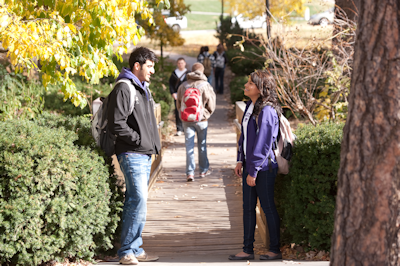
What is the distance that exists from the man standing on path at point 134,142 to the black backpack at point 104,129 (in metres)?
0.03

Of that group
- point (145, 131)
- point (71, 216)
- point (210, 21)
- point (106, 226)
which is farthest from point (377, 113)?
point (210, 21)

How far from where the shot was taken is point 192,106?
274 inches

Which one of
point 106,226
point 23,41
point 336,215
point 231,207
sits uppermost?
point 23,41

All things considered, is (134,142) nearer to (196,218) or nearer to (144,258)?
(144,258)

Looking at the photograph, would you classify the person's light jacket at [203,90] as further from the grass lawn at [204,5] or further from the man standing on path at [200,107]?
the grass lawn at [204,5]

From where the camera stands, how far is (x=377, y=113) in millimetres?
2266

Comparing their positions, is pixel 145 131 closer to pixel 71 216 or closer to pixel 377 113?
pixel 71 216

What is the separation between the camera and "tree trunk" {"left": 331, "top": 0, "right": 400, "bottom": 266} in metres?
2.22

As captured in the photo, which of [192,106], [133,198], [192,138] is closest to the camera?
[133,198]

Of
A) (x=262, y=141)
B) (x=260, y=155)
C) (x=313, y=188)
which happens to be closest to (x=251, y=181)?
(x=260, y=155)

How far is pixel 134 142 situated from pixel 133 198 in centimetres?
56

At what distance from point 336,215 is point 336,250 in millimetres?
202

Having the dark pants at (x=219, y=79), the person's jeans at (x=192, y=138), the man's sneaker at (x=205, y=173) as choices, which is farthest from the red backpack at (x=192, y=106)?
the dark pants at (x=219, y=79)

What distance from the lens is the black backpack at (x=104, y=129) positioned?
160 inches
